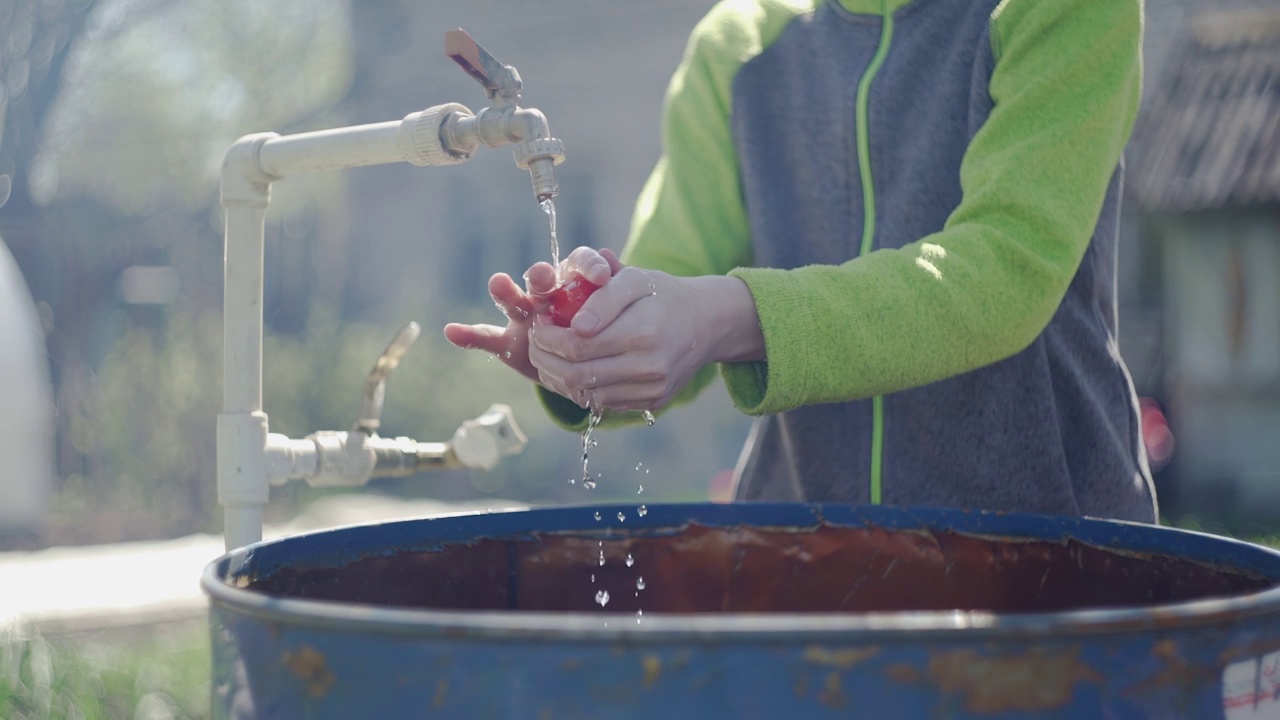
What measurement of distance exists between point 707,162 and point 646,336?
0.65 metres

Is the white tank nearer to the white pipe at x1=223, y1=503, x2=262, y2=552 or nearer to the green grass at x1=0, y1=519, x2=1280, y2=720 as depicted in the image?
the green grass at x1=0, y1=519, x2=1280, y2=720

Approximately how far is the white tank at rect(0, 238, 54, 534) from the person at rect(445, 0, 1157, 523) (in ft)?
19.4

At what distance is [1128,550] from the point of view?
110 cm

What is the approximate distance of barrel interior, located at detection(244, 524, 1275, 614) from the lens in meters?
1.12

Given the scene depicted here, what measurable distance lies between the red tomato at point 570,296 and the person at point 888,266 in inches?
0.7

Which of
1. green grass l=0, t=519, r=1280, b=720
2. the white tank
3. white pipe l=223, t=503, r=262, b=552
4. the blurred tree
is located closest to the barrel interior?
white pipe l=223, t=503, r=262, b=552

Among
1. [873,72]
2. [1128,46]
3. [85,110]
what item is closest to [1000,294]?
[1128,46]

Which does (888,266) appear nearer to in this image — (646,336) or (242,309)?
(646,336)

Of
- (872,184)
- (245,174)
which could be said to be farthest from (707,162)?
(245,174)

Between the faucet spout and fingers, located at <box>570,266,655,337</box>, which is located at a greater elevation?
the faucet spout

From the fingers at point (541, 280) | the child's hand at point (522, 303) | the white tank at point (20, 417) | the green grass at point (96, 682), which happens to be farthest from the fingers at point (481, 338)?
the white tank at point (20, 417)

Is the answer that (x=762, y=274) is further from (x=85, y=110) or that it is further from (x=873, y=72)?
(x=85, y=110)

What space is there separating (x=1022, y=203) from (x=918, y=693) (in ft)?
2.23

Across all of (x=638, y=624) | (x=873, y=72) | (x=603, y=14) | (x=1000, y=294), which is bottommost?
(x=638, y=624)
